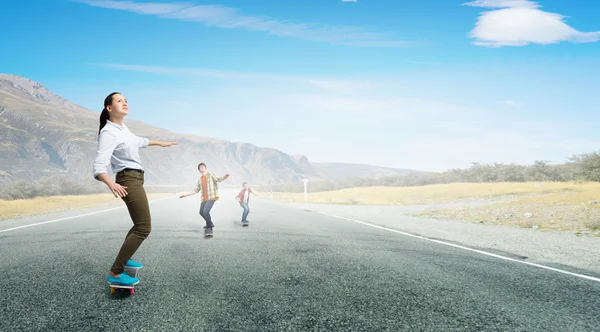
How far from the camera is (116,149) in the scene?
4.04m

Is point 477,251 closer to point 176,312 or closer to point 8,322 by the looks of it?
point 176,312

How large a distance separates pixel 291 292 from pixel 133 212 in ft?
5.78

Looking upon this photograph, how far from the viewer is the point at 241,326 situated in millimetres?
3141

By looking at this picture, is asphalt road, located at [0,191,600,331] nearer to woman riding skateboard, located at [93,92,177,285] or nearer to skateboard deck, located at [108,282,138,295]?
skateboard deck, located at [108,282,138,295]

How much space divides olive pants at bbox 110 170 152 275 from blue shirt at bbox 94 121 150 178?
0.30ft

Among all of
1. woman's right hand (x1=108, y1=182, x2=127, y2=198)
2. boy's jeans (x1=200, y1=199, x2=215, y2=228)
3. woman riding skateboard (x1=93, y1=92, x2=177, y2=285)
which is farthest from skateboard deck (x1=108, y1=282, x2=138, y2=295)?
boy's jeans (x1=200, y1=199, x2=215, y2=228)

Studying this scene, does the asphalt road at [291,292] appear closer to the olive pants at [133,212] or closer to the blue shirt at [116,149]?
the olive pants at [133,212]

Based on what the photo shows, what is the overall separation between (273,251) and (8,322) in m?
4.20

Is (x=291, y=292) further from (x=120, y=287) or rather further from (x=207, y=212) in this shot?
(x=207, y=212)

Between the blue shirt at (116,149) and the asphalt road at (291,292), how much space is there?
1.28 meters

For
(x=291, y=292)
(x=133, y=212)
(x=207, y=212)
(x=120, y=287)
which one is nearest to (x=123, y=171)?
(x=133, y=212)

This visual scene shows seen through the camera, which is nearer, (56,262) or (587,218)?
(56,262)

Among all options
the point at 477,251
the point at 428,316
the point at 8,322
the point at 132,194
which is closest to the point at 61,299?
the point at 8,322

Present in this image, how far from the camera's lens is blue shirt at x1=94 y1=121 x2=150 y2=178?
387 centimetres
